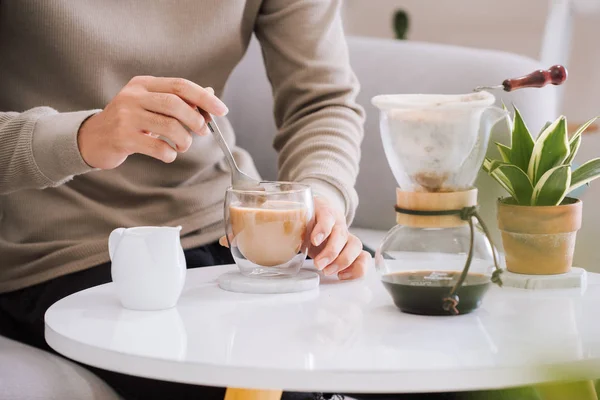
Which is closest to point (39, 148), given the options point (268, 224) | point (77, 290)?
point (77, 290)

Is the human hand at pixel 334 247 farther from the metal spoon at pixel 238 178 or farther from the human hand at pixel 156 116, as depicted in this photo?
A: the human hand at pixel 156 116

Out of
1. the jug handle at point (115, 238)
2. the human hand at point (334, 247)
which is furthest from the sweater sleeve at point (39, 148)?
the human hand at point (334, 247)

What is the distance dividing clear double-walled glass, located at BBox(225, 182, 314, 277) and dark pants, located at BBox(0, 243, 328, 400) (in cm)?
21

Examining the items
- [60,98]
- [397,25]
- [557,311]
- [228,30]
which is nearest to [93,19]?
[60,98]

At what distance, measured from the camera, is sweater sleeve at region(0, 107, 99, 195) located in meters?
1.01

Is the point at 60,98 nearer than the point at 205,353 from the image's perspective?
No

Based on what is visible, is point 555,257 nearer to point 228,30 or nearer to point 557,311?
point 557,311

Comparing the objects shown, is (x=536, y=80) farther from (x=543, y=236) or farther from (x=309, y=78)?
(x=309, y=78)

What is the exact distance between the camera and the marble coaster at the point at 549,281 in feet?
3.16

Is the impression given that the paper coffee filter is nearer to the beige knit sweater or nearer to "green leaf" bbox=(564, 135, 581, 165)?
"green leaf" bbox=(564, 135, 581, 165)

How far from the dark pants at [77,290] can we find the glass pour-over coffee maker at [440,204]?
0.29 metres

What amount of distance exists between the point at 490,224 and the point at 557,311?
192 millimetres

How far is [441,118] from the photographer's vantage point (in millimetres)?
787

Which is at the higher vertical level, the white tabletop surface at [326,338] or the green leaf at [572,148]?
the green leaf at [572,148]
